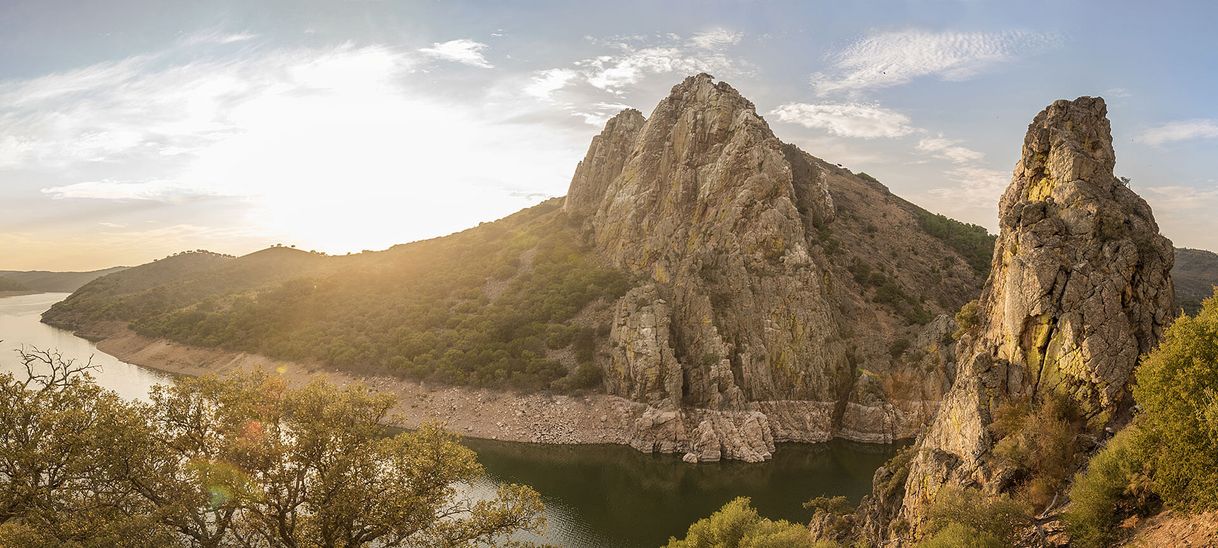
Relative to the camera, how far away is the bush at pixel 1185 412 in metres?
15.7

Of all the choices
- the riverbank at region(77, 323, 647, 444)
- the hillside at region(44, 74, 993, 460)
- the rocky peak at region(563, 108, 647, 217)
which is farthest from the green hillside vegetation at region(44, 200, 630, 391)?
the rocky peak at region(563, 108, 647, 217)

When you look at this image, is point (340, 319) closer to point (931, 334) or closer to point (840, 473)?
point (840, 473)

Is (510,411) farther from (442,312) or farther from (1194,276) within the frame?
(1194,276)

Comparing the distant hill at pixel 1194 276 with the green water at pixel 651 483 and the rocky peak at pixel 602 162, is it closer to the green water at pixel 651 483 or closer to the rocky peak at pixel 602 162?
the green water at pixel 651 483

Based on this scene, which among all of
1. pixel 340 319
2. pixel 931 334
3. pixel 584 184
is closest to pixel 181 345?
pixel 340 319

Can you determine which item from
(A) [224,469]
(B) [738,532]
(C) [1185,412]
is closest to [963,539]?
(C) [1185,412]

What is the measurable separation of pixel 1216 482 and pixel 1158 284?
1128 centimetres

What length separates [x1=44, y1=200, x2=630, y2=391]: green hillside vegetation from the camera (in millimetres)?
72625

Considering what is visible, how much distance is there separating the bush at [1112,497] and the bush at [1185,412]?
39 centimetres

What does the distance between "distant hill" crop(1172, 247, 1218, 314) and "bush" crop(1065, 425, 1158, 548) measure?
3398 inches

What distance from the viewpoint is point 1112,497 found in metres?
17.5

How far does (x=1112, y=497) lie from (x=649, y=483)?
36148mm

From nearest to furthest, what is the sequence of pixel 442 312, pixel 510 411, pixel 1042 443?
pixel 1042 443 < pixel 510 411 < pixel 442 312

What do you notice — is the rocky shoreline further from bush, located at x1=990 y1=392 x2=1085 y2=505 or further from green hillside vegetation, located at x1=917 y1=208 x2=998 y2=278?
green hillside vegetation, located at x1=917 y1=208 x2=998 y2=278
